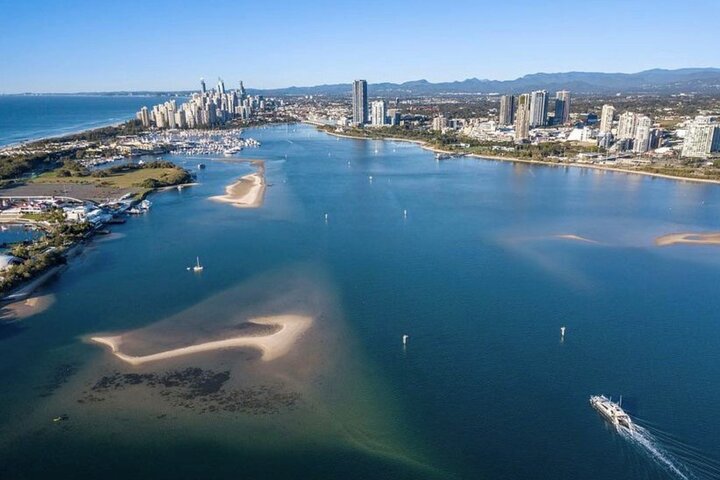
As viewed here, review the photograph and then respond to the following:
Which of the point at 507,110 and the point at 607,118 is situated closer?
the point at 607,118

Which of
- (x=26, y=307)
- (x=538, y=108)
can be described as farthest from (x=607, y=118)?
(x=26, y=307)

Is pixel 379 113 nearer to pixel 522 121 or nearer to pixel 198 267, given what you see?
pixel 522 121

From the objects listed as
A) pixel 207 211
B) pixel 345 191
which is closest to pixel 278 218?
pixel 207 211

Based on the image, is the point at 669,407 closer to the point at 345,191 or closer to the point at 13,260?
the point at 13,260

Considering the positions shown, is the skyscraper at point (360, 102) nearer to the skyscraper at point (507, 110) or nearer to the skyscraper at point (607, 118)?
the skyscraper at point (507, 110)

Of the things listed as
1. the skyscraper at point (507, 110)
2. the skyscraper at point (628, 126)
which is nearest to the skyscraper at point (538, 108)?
the skyscraper at point (507, 110)

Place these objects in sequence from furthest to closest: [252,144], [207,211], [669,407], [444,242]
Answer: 1. [252,144]
2. [207,211]
3. [444,242]
4. [669,407]
